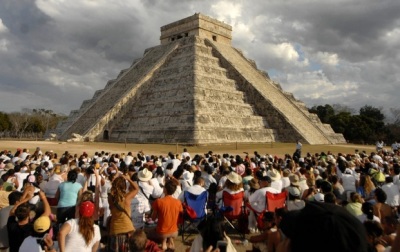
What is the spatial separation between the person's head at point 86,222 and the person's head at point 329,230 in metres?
3.83

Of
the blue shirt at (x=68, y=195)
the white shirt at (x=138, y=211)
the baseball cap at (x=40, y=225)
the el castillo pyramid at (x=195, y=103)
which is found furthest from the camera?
the el castillo pyramid at (x=195, y=103)

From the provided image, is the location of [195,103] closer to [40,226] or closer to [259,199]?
[259,199]

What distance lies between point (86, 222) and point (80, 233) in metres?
0.18

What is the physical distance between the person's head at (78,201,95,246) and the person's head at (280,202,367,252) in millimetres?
3827

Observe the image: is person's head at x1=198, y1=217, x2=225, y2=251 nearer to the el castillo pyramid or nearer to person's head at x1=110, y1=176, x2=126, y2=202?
person's head at x1=110, y1=176, x2=126, y2=202

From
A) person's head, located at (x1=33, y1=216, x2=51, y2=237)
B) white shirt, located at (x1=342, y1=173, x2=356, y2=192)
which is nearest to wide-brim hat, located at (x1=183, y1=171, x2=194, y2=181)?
white shirt, located at (x1=342, y1=173, x2=356, y2=192)

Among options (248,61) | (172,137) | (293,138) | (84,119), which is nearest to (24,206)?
(172,137)

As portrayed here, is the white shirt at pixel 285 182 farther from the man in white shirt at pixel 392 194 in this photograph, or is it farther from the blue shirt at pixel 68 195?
the blue shirt at pixel 68 195

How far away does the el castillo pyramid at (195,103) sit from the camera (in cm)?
3509

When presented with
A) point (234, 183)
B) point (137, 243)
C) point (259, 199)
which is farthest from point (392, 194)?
point (137, 243)

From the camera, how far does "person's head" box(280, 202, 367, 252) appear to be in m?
1.56

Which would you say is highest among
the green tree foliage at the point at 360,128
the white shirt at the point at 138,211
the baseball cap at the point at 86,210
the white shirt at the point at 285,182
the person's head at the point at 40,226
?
the green tree foliage at the point at 360,128

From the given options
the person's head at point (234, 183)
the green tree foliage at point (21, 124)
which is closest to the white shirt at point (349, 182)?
the person's head at point (234, 183)

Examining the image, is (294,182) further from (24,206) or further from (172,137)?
(172,137)
